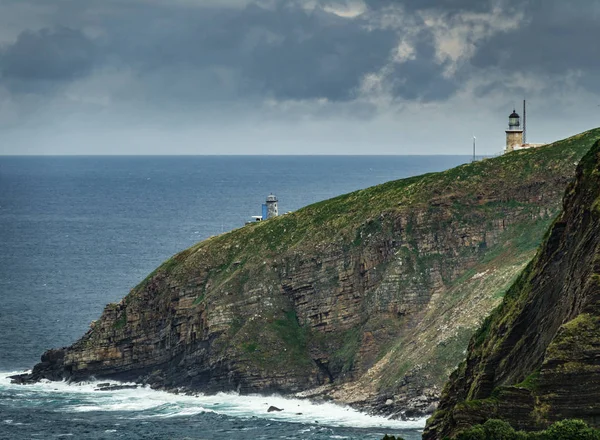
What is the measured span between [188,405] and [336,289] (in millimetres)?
21197

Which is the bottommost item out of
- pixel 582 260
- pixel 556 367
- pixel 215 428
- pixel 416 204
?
pixel 215 428

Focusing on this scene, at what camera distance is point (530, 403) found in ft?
245

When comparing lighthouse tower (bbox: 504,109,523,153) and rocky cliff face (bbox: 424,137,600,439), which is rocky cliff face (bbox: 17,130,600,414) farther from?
rocky cliff face (bbox: 424,137,600,439)

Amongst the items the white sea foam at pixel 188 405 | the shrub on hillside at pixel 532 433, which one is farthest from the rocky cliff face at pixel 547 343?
the white sea foam at pixel 188 405

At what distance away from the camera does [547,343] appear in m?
82.6

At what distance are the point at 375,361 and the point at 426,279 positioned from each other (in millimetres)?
12802

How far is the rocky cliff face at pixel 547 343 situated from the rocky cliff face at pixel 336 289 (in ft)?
99.5

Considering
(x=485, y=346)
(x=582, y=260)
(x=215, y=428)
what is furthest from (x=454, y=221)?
(x=582, y=260)

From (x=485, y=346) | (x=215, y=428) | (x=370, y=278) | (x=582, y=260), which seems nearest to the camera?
(x=582, y=260)

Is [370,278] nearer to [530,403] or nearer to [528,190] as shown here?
[528,190]

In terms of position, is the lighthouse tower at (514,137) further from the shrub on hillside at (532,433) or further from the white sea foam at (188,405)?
the shrub on hillside at (532,433)

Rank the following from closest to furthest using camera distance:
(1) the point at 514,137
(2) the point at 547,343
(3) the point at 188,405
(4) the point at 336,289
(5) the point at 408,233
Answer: (2) the point at 547,343
(3) the point at 188,405
(4) the point at 336,289
(5) the point at 408,233
(1) the point at 514,137


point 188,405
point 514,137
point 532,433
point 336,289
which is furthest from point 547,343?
point 514,137

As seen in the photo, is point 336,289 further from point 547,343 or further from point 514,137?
point 547,343
